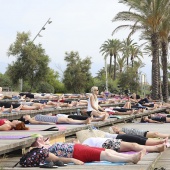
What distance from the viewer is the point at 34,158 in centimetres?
693

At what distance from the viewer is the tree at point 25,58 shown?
45781 millimetres

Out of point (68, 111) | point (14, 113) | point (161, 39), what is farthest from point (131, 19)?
point (14, 113)

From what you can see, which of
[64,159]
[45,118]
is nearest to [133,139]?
[64,159]

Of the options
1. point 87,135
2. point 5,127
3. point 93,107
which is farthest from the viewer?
point 93,107

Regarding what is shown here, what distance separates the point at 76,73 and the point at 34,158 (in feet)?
177

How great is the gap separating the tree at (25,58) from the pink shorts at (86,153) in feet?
127

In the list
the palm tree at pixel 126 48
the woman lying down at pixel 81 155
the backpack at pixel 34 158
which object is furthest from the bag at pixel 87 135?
the palm tree at pixel 126 48

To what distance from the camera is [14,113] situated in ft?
47.9

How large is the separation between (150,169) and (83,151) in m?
1.08

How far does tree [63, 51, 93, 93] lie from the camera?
6066cm

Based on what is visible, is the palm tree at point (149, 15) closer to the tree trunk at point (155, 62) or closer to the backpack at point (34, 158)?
the tree trunk at point (155, 62)

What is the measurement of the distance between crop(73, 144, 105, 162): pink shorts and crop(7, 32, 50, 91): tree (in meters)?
38.7

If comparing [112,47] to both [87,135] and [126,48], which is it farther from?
[87,135]

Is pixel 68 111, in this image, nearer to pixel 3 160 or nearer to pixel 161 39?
pixel 3 160
